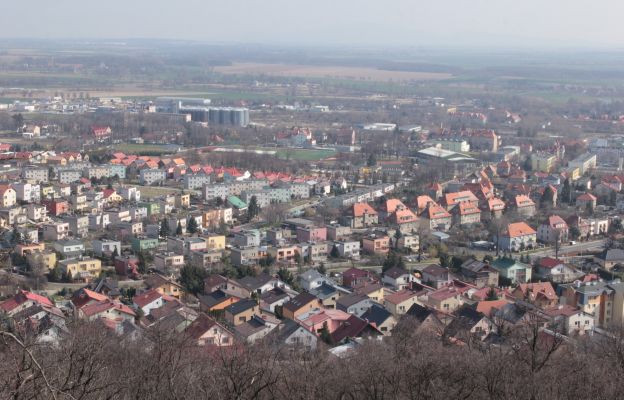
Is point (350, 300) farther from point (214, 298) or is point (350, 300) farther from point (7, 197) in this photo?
point (7, 197)

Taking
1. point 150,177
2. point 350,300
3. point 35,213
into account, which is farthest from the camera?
point 150,177

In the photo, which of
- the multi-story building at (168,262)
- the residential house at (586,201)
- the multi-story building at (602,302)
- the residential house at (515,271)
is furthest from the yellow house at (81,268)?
the residential house at (586,201)

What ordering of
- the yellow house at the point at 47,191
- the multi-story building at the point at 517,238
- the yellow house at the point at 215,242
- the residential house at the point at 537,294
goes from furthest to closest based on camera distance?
the yellow house at the point at 47,191 → the multi-story building at the point at 517,238 → the yellow house at the point at 215,242 → the residential house at the point at 537,294

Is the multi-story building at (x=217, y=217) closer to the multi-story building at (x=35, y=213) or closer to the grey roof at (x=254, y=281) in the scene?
the multi-story building at (x=35, y=213)

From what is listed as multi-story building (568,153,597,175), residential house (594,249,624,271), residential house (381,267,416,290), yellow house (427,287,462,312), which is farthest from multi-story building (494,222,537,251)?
multi-story building (568,153,597,175)

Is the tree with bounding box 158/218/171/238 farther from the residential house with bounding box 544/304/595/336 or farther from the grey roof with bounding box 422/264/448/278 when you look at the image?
the residential house with bounding box 544/304/595/336

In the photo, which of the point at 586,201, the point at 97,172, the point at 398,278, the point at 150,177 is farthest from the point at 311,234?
the point at 97,172

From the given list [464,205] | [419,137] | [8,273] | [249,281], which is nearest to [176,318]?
[249,281]
